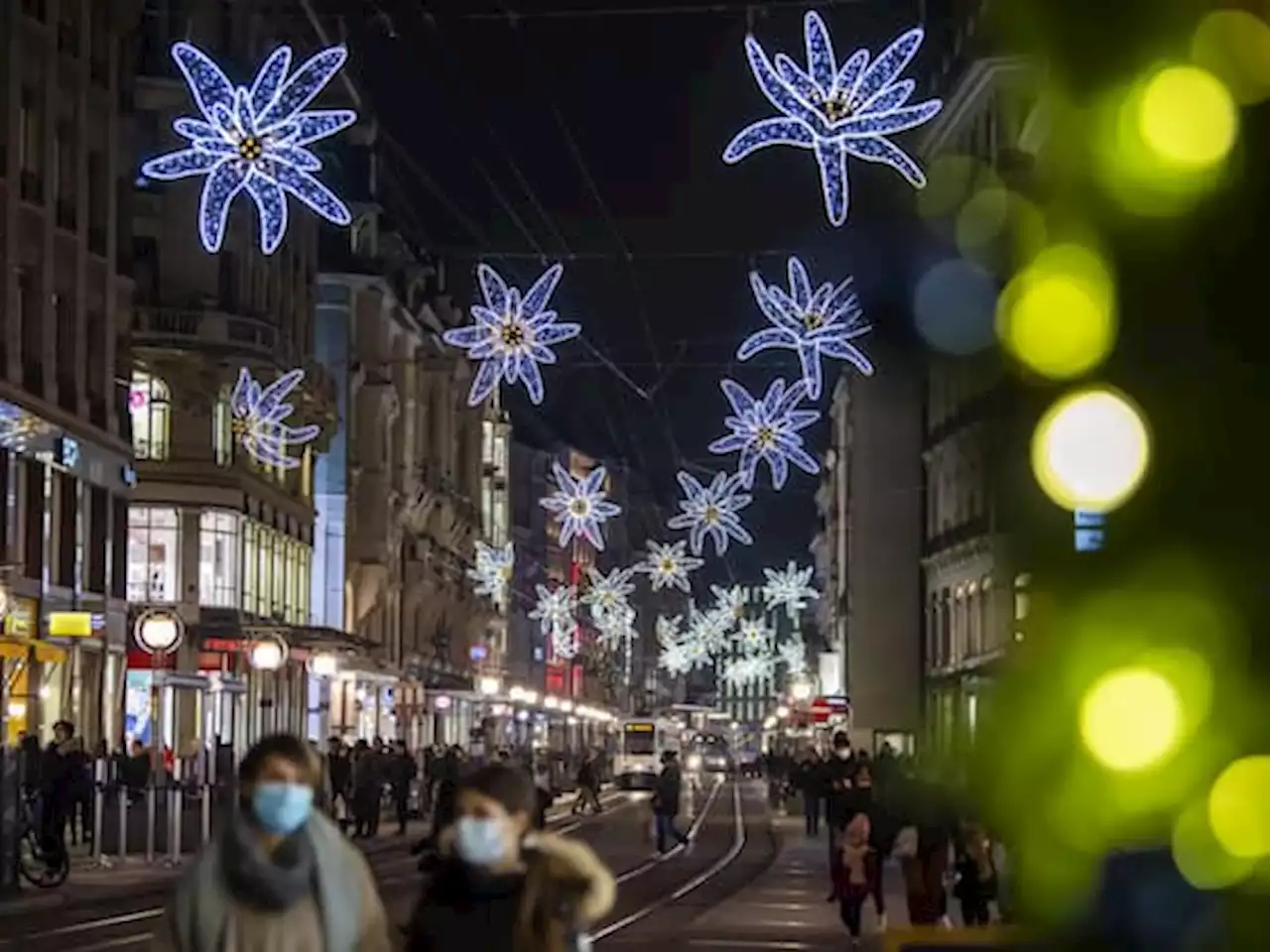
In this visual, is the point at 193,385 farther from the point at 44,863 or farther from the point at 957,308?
the point at 957,308

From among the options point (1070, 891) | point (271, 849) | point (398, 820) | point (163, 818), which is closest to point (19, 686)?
point (163, 818)

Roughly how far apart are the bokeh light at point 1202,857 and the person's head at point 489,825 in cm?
318

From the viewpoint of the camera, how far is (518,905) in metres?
6.70

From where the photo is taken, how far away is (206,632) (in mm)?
65125

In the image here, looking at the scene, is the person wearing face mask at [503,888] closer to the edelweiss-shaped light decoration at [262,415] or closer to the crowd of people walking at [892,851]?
the crowd of people walking at [892,851]

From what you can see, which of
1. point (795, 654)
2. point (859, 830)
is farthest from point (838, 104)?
point (795, 654)

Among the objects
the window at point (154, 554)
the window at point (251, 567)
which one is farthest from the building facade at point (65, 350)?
the window at point (251, 567)

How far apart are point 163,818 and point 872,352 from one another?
152 feet

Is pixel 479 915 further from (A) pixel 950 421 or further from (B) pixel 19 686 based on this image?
(B) pixel 19 686

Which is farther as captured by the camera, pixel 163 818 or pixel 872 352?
pixel 163 818

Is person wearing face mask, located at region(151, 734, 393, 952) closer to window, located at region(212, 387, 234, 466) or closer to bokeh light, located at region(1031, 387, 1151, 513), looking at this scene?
bokeh light, located at region(1031, 387, 1151, 513)

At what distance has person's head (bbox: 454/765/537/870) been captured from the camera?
22.2 feet

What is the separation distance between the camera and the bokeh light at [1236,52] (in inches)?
153

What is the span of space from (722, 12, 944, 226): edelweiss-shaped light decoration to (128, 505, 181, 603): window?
4470cm
